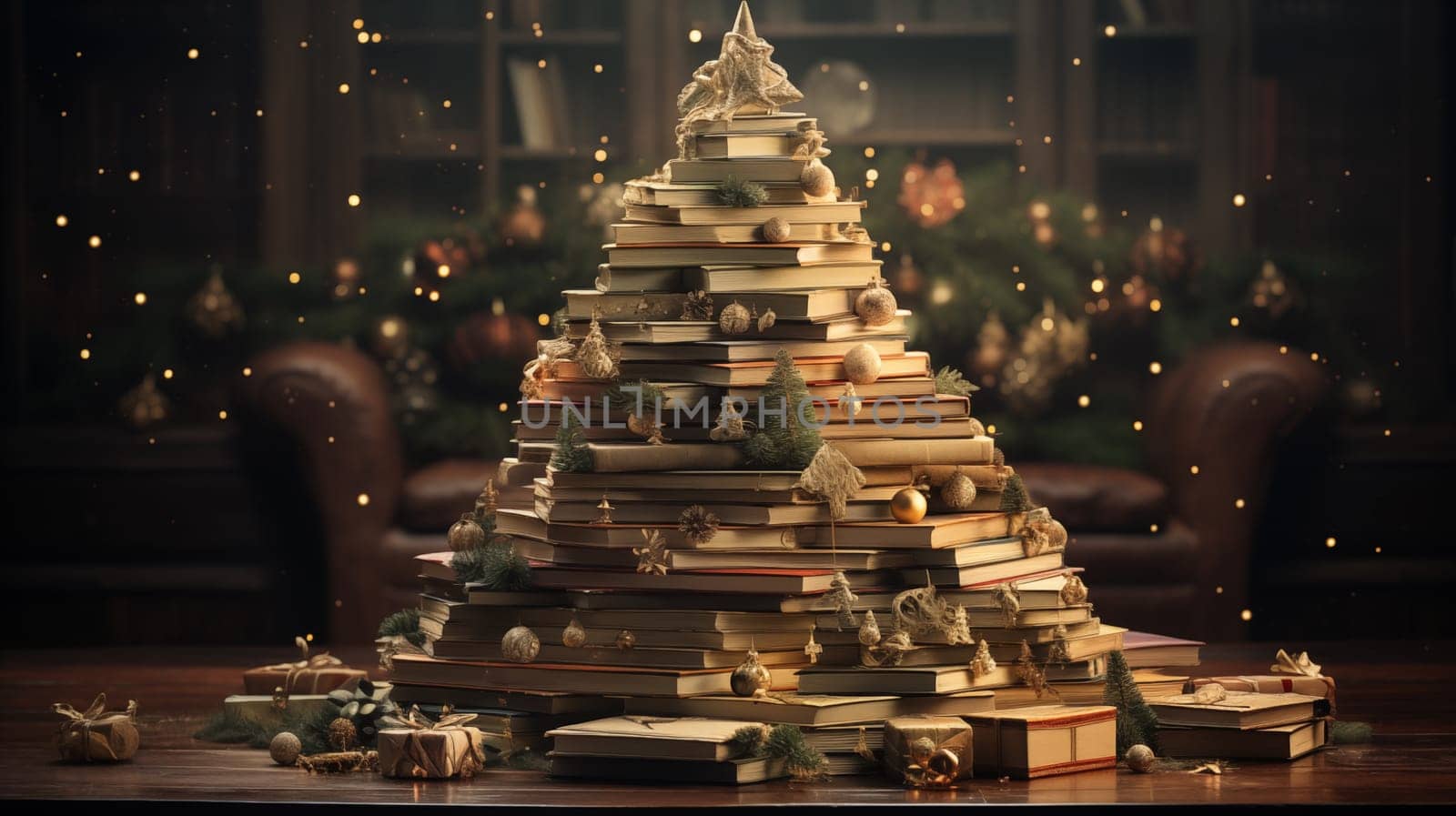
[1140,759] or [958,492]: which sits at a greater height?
[958,492]

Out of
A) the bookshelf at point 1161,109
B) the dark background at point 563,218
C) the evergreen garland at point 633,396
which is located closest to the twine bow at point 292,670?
the evergreen garland at point 633,396

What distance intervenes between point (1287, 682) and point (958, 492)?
0.83m

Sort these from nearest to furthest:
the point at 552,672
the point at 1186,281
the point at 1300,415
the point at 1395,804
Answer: the point at 1395,804, the point at 552,672, the point at 1300,415, the point at 1186,281

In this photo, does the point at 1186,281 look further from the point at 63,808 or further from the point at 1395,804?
the point at 63,808

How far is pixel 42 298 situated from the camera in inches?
276

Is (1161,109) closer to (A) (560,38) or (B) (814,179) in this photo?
(A) (560,38)

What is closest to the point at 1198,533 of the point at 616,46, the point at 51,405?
the point at 616,46

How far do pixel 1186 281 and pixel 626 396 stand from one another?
10.5 feet

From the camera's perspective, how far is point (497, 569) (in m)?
4.11

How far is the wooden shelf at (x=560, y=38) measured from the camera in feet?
23.0

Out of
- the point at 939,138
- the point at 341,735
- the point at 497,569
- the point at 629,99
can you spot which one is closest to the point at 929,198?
the point at 939,138

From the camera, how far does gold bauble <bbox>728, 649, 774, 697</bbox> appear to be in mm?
3924

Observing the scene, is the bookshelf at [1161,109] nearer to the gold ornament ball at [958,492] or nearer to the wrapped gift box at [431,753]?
the gold ornament ball at [958,492]

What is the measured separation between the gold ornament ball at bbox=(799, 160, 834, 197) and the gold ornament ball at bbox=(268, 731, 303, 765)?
1.41 metres
